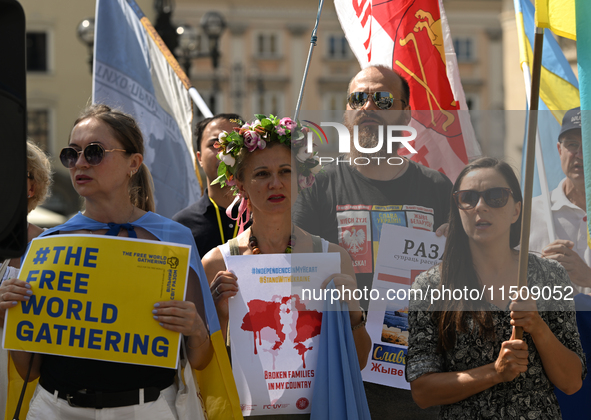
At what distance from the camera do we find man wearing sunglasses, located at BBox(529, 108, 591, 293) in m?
2.71

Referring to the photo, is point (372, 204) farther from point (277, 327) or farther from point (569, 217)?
point (569, 217)

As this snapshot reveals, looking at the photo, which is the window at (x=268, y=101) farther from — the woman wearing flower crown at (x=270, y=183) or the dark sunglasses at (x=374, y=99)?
the woman wearing flower crown at (x=270, y=183)

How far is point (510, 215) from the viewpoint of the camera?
2.60 m

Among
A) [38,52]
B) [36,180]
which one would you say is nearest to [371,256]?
[36,180]

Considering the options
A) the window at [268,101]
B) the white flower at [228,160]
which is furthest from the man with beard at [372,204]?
the window at [268,101]

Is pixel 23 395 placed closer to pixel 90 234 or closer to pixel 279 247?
pixel 90 234

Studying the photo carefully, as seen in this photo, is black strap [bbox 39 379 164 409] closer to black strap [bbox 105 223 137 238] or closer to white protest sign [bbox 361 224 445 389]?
black strap [bbox 105 223 137 238]

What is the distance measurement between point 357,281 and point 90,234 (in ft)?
3.23

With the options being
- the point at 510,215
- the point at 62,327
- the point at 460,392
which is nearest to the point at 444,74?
the point at 510,215

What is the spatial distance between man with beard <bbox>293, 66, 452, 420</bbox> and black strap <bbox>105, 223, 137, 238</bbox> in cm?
60

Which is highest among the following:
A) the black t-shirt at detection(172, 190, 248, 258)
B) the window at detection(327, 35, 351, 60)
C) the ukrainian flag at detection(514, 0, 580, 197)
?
the window at detection(327, 35, 351, 60)

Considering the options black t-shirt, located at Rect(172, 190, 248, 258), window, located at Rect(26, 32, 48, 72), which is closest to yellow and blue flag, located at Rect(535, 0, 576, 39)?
black t-shirt, located at Rect(172, 190, 248, 258)

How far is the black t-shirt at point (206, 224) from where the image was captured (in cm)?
393

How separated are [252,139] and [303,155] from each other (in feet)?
0.69
